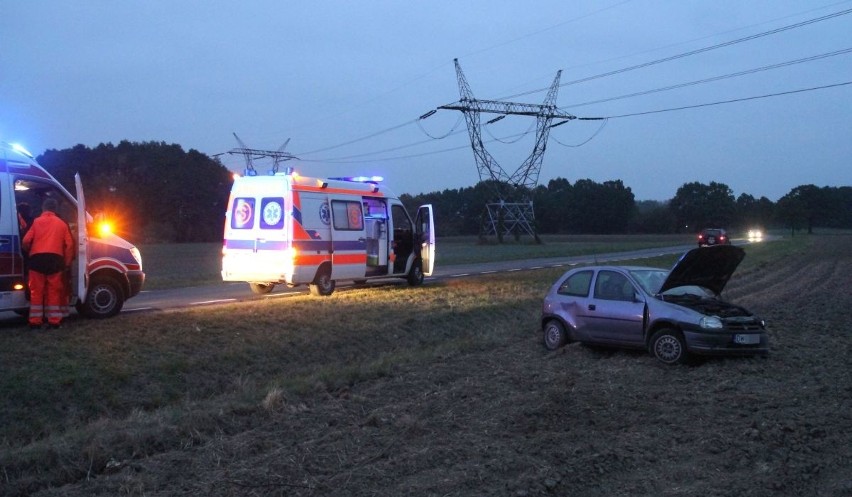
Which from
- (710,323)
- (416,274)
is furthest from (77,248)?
(416,274)

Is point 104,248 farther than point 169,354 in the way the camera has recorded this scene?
Yes

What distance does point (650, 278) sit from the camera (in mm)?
12125

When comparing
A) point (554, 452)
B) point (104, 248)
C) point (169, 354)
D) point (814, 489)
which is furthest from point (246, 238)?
point (814, 489)

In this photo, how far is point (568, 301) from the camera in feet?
41.9

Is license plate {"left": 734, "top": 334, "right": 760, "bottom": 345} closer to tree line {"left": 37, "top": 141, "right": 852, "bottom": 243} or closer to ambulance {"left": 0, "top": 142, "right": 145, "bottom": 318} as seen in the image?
ambulance {"left": 0, "top": 142, "right": 145, "bottom": 318}

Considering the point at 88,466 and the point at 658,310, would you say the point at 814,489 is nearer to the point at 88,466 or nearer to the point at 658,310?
the point at 658,310

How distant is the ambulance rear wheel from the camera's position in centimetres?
2412

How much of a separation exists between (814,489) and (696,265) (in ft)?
19.2

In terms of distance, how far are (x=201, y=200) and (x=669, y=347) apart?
Answer: 72.0 m

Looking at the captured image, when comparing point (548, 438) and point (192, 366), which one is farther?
point (192, 366)

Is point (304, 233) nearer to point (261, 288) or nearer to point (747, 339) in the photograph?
point (261, 288)

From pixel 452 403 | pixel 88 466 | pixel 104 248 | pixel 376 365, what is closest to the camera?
pixel 88 466

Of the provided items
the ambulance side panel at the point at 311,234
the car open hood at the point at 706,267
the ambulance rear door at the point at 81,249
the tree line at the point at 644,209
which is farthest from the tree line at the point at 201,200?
the car open hood at the point at 706,267

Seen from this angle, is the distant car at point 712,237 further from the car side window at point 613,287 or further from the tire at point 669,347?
the tire at point 669,347
